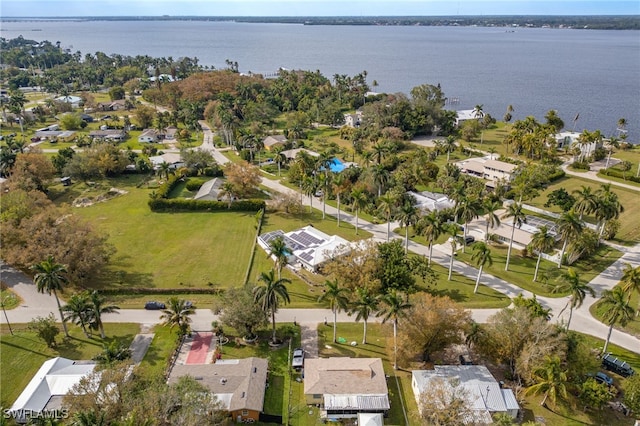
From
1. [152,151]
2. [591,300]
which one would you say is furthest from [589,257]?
[152,151]

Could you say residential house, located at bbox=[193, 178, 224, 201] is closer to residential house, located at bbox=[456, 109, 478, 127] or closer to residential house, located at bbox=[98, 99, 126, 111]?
residential house, located at bbox=[456, 109, 478, 127]

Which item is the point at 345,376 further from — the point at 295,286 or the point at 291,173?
the point at 291,173

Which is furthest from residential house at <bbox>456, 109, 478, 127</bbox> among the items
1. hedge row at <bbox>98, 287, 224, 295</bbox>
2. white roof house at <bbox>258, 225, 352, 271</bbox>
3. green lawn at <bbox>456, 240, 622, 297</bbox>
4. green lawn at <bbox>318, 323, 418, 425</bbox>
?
hedge row at <bbox>98, 287, 224, 295</bbox>

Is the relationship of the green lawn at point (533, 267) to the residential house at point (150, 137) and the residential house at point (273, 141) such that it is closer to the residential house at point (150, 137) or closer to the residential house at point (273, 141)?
the residential house at point (273, 141)

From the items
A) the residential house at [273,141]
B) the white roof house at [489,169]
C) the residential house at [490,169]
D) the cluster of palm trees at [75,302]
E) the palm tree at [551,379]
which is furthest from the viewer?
the residential house at [273,141]

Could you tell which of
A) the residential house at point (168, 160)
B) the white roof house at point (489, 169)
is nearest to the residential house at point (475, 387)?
the white roof house at point (489, 169)

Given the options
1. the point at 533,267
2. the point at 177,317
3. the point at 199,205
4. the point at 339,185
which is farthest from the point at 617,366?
the point at 199,205
